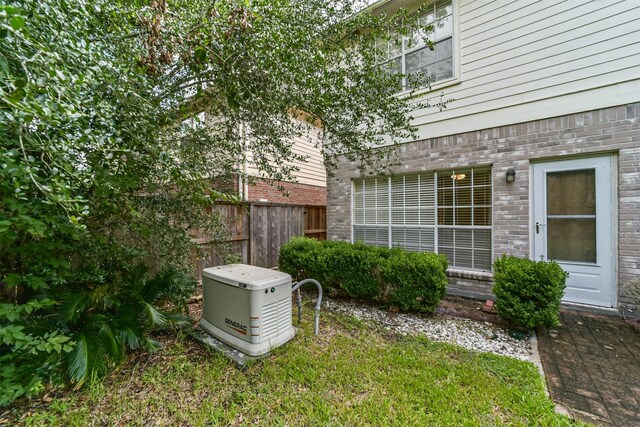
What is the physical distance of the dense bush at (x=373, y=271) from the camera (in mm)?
3822

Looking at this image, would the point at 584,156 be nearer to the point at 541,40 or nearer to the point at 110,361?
the point at 541,40

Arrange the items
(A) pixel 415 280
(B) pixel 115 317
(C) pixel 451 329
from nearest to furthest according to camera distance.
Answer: (B) pixel 115 317 → (C) pixel 451 329 → (A) pixel 415 280

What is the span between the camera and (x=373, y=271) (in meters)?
4.25

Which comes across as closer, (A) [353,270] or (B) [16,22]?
(B) [16,22]

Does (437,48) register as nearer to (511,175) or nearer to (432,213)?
(511,175)

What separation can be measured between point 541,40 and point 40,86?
5956mm

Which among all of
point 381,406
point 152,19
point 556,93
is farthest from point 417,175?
point 152,19

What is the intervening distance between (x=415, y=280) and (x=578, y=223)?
8.56 feet

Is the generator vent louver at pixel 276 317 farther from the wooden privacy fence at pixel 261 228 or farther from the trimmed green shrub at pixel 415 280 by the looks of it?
the wooden privacy fence at pixel 261 228

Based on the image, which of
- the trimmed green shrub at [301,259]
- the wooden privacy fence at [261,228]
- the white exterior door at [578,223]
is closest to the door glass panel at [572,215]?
the white exterior door at [578,223]

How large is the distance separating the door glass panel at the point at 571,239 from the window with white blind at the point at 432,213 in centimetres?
84

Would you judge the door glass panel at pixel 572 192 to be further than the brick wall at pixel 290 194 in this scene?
No

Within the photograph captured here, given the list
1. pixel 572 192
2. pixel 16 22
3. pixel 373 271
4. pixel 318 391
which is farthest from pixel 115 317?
pixel 572 192

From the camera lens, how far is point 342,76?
3176 millimetres
